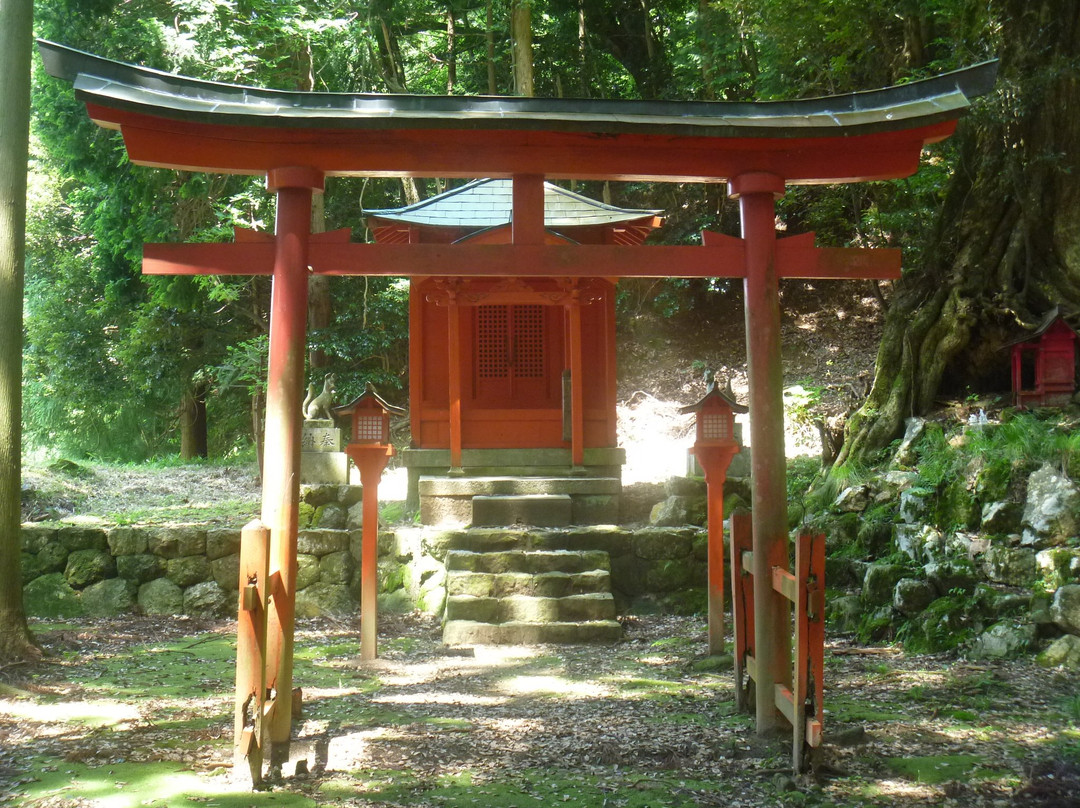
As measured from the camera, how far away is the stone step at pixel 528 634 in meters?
7.05

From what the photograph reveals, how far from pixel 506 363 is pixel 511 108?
535 centimetres

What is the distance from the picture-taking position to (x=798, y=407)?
12625mm

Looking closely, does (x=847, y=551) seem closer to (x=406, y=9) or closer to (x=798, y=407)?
(x=798, y=407)

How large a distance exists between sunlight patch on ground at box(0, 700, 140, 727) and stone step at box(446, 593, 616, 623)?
2.80 m

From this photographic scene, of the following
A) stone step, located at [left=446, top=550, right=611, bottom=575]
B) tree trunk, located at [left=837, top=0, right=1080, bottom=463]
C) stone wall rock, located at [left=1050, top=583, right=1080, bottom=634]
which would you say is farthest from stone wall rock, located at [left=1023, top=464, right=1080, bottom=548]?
stone step, located at [left=446, top=550, right=611, bottom=575]

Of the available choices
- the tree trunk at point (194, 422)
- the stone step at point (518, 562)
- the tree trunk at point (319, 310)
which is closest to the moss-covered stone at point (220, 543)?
the stone step at point (518, 562)

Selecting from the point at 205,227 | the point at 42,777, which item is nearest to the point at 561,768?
the point at 42,777

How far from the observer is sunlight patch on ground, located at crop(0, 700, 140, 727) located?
15.5 ft

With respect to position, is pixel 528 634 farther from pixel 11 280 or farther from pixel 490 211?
pixel 490 211

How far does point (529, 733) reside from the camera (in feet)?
15.4

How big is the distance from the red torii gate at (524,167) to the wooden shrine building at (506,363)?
404cm

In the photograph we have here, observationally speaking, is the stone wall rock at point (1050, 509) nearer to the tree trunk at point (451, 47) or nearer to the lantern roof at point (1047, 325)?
the lantern roof at point (1047, 325)

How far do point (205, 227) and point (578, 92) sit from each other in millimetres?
8378

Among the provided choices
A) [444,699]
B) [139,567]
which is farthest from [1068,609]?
[139,567]
